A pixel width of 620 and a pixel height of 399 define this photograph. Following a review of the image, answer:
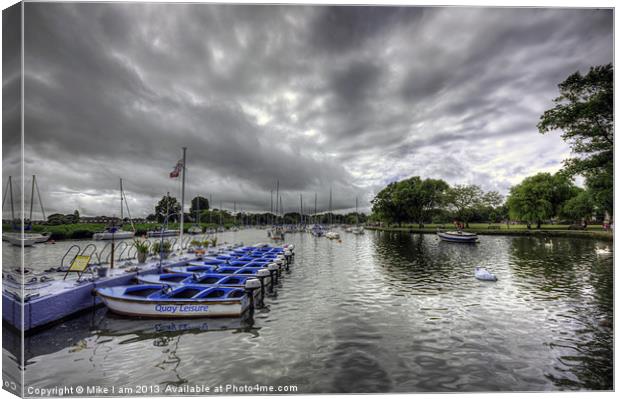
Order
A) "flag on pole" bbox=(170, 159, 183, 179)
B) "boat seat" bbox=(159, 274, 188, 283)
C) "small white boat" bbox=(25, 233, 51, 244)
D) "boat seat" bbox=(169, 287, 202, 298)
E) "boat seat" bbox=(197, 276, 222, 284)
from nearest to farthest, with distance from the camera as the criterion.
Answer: "small white boat" bbox=(25, 233, 51, 244), "boat seat" bbox=(169, 287, 202, 298), "boat seat" bbox=(159, 274, 188, 283), "boat seat" bbox=(197, 276, 222, 284), "flag on pole" bbox=(170, 159, 183, 179)

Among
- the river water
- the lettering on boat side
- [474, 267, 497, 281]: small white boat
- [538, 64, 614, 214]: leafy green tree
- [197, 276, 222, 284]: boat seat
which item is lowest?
[474, 267, 497, 281]: small white boat

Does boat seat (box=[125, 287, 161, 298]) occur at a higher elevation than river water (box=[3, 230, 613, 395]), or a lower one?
higher

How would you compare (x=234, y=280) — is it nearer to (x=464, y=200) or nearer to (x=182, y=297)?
(x=182, y=297)

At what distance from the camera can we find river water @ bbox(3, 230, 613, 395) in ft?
19.4

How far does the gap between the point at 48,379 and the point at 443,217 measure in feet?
244

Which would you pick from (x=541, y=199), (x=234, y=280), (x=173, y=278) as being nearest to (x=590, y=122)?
(x=234, y=280)

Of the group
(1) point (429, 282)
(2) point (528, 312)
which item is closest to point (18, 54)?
(2) point (528, 312)

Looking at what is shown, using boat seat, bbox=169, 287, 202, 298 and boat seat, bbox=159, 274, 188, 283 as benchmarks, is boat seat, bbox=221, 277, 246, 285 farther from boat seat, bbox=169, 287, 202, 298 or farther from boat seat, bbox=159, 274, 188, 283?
boat seat, bbox=159, 274, 188, 283

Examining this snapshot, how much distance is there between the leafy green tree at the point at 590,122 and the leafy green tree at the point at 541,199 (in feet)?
184

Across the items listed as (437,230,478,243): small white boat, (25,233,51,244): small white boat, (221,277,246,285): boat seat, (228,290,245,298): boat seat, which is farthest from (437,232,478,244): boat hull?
(25,233,51,244): small white boat

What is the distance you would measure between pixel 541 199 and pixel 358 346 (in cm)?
6249

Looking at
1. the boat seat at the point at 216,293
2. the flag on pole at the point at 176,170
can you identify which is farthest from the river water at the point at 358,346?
the flag on pole at the point at 176,170

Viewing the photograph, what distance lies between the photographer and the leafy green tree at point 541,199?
5116 cm

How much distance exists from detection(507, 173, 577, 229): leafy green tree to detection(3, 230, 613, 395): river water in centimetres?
4882
